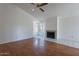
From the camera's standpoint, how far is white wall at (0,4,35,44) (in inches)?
89.7

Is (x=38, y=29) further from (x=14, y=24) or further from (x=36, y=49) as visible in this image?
(x=14, y=24)

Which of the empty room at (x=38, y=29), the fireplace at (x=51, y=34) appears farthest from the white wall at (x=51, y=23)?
the fireplace at (x=51, y=34)

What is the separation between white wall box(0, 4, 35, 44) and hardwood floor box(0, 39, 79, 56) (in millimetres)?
158

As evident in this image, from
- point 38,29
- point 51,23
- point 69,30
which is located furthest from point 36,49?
point 69,30

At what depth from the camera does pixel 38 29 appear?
7.97 ft

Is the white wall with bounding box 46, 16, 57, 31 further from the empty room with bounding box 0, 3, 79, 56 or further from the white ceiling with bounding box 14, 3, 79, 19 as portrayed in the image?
the white ceiling with bounding box 14, 3, 79, 19

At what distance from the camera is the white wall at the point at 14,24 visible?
2.28 m

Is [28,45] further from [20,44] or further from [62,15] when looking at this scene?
[62,15]

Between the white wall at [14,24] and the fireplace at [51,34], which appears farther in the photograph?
the fireplace at [51,34]

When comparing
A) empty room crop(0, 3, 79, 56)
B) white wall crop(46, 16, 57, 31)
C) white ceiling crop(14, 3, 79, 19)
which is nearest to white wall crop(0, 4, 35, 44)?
empty room crop(0, 3, 79, 56)

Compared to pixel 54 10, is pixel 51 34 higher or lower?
lower

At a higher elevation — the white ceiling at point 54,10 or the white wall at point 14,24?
the white ceiling at point 54,10

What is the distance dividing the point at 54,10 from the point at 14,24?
1019mm

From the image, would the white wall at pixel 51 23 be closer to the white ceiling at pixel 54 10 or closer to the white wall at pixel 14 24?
the white ceiling at pixel 54 10
